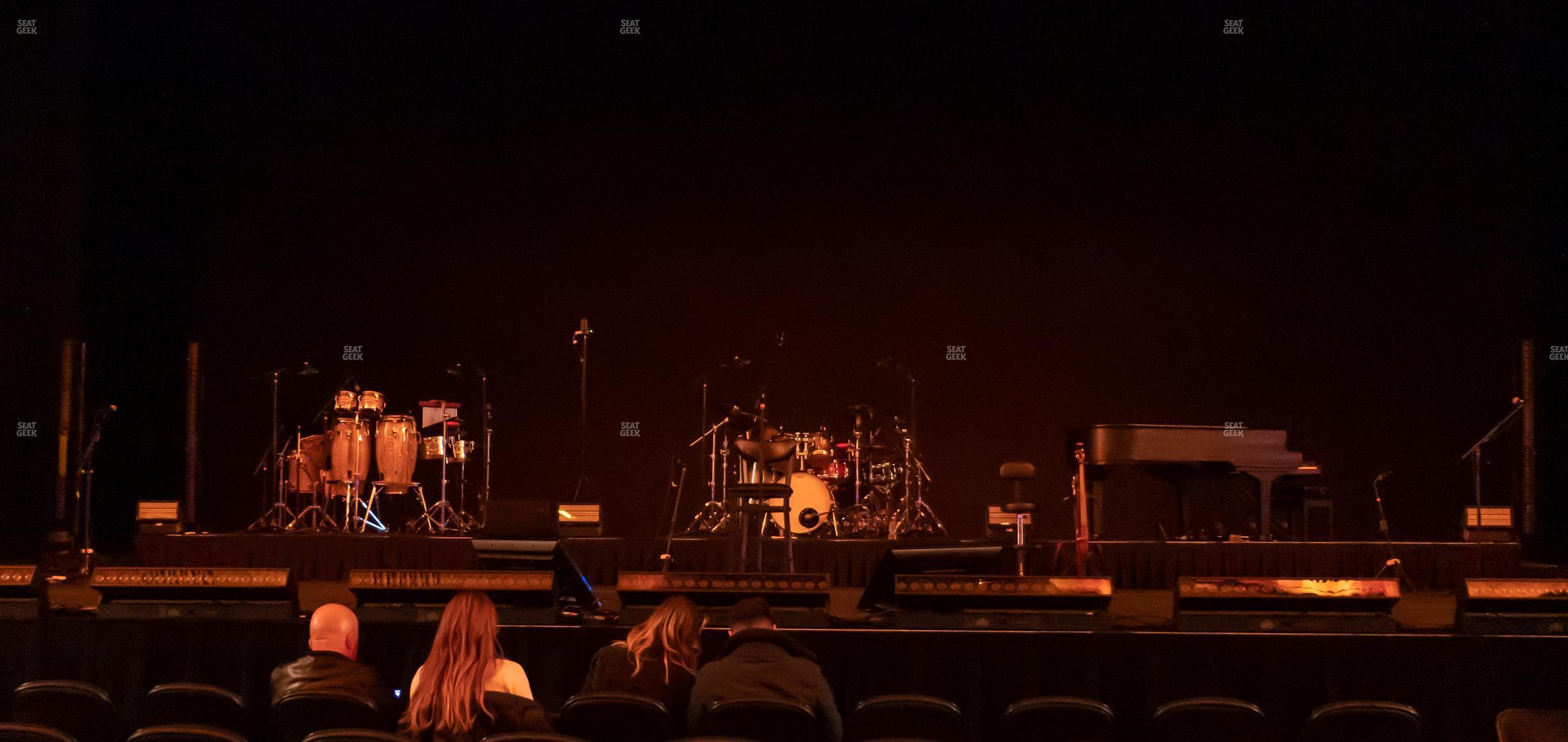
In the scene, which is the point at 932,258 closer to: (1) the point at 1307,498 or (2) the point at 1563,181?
(1) the point at 1307,498

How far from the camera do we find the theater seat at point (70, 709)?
4426mm

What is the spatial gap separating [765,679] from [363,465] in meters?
7.11

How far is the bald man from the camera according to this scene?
4551mm

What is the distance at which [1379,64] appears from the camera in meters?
12.2

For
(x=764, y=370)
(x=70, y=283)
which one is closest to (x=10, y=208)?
(x=70, y=283)

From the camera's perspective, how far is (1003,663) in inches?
236

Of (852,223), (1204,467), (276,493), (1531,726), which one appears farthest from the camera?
(852,223)

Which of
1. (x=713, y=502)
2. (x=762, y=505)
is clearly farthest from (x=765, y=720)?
(x=713, y=502)

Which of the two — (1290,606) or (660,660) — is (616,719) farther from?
(1290,606)

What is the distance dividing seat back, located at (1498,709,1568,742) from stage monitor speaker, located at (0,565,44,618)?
20.3ft

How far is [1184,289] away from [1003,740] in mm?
8748

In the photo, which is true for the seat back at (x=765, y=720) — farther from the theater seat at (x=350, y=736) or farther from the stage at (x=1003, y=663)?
the stage at (x=1003, y=663)

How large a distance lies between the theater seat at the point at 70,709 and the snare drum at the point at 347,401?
649 centimetres

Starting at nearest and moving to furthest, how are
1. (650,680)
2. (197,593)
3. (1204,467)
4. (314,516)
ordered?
(650,680)
(197,593)
(1204,467)
(314,516)
